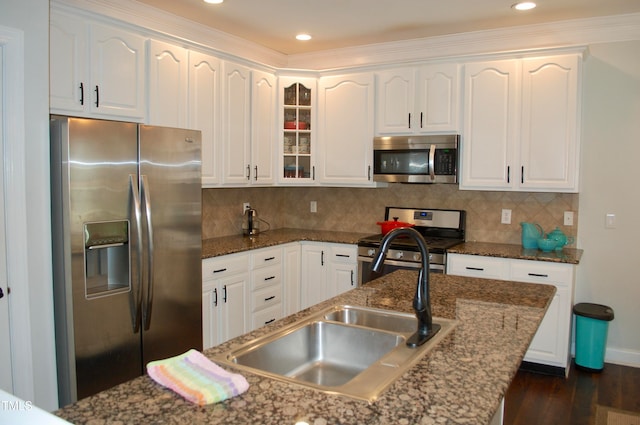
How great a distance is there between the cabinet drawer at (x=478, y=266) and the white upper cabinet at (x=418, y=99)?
1.03 metres

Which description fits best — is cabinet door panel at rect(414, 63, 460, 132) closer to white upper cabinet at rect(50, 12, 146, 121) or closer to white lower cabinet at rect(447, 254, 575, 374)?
white lower cabinet at rect(447, 254, 575, 374)

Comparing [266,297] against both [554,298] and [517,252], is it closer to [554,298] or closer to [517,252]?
[517,252]

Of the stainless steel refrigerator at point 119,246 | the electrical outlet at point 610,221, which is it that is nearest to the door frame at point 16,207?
the stainless steel refrigerator at point 119,246

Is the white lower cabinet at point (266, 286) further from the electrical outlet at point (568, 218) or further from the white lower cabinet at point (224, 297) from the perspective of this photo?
the electrical outlet at point (568, 218)

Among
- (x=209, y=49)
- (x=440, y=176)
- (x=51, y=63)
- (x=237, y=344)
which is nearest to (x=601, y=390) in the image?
(x=440, y=176)

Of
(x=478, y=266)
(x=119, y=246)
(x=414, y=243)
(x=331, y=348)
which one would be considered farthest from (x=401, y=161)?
(x=331, y=348)

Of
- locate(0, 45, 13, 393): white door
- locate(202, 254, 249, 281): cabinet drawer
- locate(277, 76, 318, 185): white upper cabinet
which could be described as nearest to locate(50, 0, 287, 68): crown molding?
locate(277, 76, 318, 185): white upper cabinet

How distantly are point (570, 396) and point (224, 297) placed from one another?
243cm

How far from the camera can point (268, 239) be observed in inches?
170

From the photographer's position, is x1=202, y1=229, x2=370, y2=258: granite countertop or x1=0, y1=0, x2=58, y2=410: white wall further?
Answer: x1=202, y1=229, x2=370, y2=258: granite countertop

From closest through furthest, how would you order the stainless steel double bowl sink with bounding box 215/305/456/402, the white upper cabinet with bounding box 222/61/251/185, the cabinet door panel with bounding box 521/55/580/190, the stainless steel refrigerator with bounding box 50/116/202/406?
1. the stainless steel double bowl sink with bounding box 215/305/456/402
2. the stainless steel refrigerator with bounding box 50/116/202/406
3. the cabinet door panel with bounding box 521/55/580/190
4. the white upper cabinet with bounding box 222/61/251/185

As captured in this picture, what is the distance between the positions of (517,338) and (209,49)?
9.84ft

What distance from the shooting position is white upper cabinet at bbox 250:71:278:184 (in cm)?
421

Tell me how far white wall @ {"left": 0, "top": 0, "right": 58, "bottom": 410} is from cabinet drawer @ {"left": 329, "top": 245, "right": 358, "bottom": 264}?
7.65 feet
